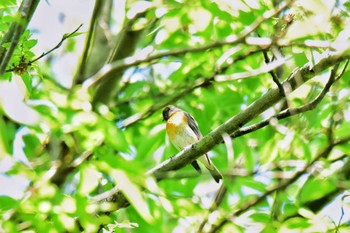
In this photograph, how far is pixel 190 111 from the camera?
4828 millimetres

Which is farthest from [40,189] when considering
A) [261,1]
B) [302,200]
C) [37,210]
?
[302,200]

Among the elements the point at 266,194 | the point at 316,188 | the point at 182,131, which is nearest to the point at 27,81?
the point at 266,194

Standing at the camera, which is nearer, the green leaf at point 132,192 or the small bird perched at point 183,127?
the green leaf at point 132,192

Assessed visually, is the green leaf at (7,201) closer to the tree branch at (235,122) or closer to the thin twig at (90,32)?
the tree branch at (235,122)

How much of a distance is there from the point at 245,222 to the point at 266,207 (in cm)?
89

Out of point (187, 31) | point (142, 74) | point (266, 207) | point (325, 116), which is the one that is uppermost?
point (187, 31)

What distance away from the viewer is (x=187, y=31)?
4617 mm

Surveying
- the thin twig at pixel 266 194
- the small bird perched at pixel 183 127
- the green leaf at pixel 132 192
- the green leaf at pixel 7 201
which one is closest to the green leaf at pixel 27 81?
the green leaf at pixel 7 201

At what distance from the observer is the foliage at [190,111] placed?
213cm

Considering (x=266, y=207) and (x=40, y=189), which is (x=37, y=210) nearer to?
(x=40, y=189)

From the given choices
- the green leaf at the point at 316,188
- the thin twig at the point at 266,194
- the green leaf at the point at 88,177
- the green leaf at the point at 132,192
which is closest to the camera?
the green leaf at the point at 132,192

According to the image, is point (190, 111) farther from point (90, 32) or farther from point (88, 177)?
point (88, 177)

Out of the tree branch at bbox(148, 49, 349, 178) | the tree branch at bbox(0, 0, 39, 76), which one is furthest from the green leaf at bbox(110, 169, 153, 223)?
the tree branch at bbox(148, 49, 349, 178)

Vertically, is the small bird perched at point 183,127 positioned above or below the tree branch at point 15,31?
below
